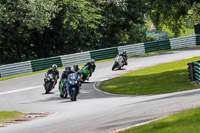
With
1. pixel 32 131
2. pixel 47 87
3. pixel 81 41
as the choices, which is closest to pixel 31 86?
pixel 47 87

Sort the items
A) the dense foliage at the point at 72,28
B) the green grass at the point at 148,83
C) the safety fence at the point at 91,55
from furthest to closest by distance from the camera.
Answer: the dense foliage at the point at 72,28 < the safety fence at the point at 91,55 < the green grass at the point at 148,83

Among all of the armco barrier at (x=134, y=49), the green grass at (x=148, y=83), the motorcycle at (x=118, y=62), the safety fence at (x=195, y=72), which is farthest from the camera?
the armco barrier at (x=134, y=49)

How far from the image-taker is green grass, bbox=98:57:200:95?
17641mm

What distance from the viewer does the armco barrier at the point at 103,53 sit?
34.4 m

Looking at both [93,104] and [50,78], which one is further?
[50,78]

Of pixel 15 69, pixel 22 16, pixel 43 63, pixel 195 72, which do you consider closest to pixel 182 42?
pixel 43 63

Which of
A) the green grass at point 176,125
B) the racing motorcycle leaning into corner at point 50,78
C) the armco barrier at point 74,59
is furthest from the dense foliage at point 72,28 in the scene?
the green grass at point 176,125

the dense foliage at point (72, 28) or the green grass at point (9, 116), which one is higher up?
the dense foliage at point (72, 28)

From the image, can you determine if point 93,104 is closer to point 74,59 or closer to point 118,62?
point 118,62

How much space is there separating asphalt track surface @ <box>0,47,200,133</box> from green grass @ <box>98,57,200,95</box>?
3.11 ft

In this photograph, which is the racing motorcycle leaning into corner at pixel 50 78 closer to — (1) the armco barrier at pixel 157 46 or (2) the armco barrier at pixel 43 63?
(2) the armco barrier at pixel 43 63

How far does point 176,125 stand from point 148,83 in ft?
41.4

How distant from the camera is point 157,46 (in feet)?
119

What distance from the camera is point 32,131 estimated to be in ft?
32.3
